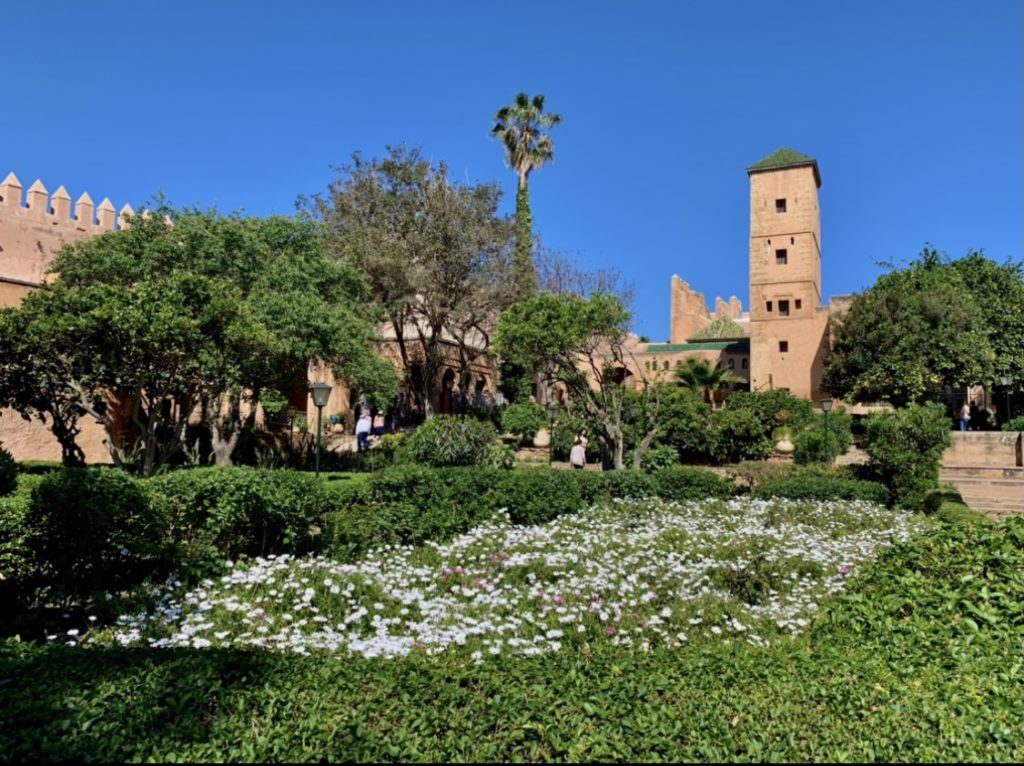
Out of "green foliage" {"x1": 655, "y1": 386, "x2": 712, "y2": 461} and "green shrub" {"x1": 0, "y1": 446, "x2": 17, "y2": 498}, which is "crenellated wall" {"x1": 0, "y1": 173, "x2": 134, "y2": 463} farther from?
"green foliage" {"x1": 655, "y1": 386, "x2": 712, "y2": 461}

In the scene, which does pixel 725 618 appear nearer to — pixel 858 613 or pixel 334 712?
pixel 858 613

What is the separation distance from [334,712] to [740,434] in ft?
66.6

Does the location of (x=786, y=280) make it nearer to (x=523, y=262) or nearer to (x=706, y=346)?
(x=706, y=346)

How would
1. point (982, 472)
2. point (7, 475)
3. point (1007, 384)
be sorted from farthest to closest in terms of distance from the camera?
point (1007, 384), point (982, 472), point (7, 475)

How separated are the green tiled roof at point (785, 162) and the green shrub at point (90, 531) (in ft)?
121

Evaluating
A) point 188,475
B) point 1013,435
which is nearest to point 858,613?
point 188,475

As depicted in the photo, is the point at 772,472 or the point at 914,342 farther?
the point at 914,342

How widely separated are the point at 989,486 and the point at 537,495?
12.7 metres

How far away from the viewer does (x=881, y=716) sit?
272 cm

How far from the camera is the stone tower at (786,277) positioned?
117ft

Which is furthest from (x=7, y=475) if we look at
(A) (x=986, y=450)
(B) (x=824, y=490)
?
(A) (x=986, y=450)

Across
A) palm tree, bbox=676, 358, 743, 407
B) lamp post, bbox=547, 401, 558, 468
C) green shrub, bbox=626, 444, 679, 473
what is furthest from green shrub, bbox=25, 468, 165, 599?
palm tree, bbox=676, 358, 743, 407

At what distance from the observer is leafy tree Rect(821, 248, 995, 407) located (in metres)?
27.6

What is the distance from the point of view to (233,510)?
707 cm
